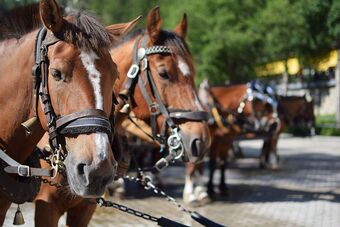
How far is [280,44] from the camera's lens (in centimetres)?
2183

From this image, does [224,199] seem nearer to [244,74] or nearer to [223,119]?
[223,119]

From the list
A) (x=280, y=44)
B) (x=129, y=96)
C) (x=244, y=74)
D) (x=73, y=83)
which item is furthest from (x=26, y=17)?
(x=244, y=74)

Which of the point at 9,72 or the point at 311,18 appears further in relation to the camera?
the point at 311,18

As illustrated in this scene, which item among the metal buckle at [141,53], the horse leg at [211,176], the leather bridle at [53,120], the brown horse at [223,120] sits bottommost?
the horse leg at [211,176]

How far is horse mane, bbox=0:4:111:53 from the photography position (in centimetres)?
234

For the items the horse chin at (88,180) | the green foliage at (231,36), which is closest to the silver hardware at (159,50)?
the horse chin at (88,180)

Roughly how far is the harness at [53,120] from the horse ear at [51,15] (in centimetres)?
6

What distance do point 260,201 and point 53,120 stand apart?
6.83 m

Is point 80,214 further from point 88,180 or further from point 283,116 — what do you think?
point 283,116

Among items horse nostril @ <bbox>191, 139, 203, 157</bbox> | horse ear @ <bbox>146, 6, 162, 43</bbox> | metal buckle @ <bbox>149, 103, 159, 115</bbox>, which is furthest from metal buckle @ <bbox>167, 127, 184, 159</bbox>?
horse ear @ <bbox>146, 6, 162, 43</bbox>

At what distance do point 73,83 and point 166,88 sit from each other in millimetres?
2150

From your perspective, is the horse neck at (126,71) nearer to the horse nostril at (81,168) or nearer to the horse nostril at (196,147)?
the horse nostril at (196,147)

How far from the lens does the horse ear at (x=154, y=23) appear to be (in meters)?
4.39

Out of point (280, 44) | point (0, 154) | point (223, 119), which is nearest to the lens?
point (0, 154)
